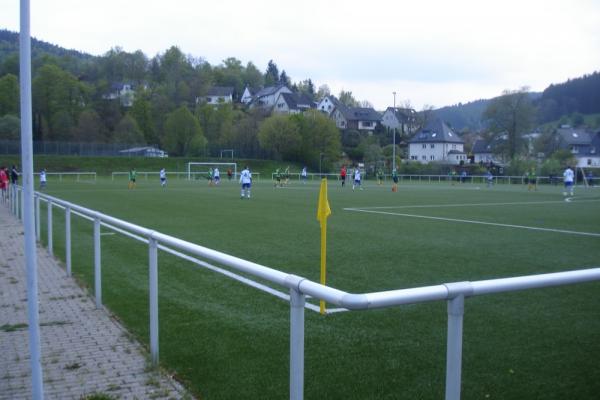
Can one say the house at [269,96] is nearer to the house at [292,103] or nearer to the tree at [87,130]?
the house at [292,103]

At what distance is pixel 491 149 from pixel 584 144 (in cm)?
2435

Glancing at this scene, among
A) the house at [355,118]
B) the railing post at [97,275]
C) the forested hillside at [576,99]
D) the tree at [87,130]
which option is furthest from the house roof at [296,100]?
the railing post at [97,275]

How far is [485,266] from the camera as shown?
9664 millimetres

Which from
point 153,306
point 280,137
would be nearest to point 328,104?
point 280,137

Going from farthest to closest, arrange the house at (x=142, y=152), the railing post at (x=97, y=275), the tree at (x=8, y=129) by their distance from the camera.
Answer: the house at (x=142, y=152), the tree at (x=8, y=129), the railing post at (x=97, y=275)

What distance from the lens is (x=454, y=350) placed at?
2.53 m

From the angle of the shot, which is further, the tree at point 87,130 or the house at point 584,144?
the house at point 584,144

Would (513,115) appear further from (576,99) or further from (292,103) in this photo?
(576,99)

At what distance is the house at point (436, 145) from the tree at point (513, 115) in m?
13.0

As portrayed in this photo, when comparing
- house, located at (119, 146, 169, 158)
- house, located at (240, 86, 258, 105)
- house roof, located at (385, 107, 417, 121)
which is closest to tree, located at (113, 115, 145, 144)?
house, located at (119, 146, 169, 158)

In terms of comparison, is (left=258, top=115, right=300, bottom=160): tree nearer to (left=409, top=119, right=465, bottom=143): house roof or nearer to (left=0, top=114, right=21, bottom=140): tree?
(left=409, top=119, right=465, bottom=143): house roof

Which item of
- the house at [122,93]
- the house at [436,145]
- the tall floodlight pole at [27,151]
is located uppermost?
the house at [122,93]

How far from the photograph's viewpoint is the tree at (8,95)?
89.3 meters

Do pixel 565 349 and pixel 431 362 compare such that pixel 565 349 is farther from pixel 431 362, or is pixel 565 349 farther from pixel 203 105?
pixel 203 105
